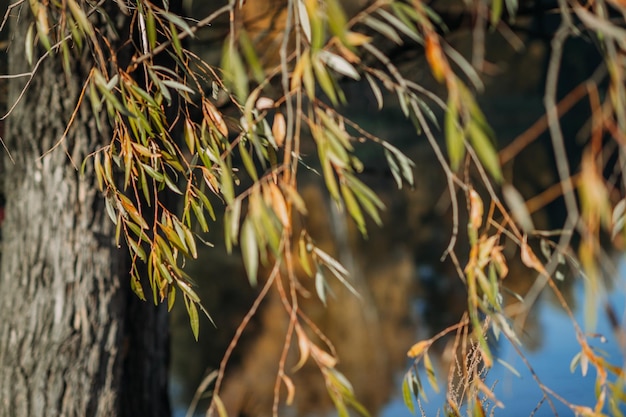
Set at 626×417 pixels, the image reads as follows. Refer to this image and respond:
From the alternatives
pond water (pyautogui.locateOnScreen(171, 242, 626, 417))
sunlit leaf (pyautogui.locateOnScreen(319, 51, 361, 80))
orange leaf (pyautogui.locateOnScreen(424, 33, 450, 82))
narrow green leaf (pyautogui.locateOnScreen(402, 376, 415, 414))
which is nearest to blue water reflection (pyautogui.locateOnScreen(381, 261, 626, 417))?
pond water (pyautogui.locateOnScreen(171, 242, 626, 417))

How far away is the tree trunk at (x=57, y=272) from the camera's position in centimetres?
214

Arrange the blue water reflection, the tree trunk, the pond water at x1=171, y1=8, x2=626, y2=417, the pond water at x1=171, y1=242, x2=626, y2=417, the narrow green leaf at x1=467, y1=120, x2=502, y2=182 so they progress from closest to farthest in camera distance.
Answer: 1. the narrow green leaf at x1=467, y1=120, x2=502, y2=182
2. the tree trunk
3. the blue water reflection
4. the pond water at x1=171, y1=242, x2=626, y2=417
5. the pond water at x1=171, y1=8, x2=626, y2=417

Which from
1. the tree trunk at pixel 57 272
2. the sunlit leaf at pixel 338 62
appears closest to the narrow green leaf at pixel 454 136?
the sunlit leaf at pixel 338 62

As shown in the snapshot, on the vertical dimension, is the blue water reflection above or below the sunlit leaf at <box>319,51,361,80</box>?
below

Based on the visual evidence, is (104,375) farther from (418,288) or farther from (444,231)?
(444,231)

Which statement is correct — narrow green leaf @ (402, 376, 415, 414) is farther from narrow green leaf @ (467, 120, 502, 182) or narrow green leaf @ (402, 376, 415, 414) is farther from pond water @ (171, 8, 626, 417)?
pond water @ (171, 8, 626, 417)

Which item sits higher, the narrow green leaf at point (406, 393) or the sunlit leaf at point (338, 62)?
the sunlit leaf at point (338, 62)

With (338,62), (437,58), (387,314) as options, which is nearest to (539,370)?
(387,314)

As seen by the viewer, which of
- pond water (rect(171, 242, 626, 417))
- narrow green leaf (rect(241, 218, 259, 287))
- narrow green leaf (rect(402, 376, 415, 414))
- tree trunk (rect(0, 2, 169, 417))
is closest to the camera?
narrow green leaf (rect(241, 218, 259, 287))

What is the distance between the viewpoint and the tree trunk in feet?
7.02

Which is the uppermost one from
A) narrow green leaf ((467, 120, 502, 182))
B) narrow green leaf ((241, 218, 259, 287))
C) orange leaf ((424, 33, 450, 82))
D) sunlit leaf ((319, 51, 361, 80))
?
orange leaf ((424, 33, 450, 82))

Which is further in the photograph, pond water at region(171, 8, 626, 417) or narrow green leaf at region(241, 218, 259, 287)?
pond water at region(171, 8, 626, 417)

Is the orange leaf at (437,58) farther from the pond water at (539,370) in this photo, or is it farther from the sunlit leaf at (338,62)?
the pond water at (539,370)

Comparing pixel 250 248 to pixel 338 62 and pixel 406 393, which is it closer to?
pixel 338 62
